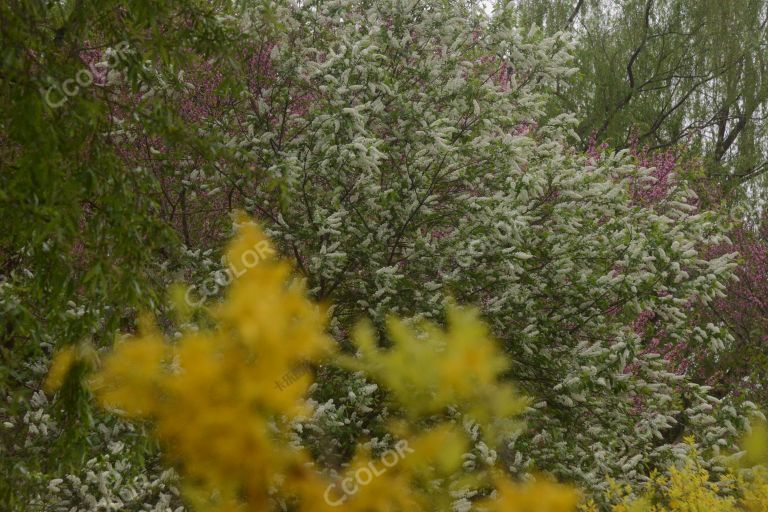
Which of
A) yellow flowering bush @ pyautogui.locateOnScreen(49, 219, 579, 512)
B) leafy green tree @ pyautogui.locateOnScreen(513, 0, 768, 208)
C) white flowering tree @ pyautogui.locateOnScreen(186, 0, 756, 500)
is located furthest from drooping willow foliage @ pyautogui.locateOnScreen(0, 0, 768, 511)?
leafy green tree @ pyautogui.locateOnScreen(513, 0, 768, 208)

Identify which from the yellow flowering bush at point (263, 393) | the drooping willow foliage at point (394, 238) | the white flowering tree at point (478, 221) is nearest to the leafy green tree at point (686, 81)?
the drooping willow foliage at point (394, 238)

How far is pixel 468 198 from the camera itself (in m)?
6.80

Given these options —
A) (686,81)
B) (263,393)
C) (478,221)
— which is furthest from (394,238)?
(686,81)

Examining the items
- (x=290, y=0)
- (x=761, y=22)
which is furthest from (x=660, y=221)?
(x=761, y=22)

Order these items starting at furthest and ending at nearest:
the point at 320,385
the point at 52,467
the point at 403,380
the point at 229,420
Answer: the point at 320,385 < the point at 52,467 < the point at 403,380 < the point at 229,420

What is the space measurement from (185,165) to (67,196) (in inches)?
129

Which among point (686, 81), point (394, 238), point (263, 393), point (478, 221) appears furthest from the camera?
point (686, 81)

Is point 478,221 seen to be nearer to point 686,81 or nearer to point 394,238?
point 394,238

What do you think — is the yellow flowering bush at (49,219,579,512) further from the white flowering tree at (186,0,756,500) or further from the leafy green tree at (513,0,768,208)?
the leafy green tree at (513,0,768,208)

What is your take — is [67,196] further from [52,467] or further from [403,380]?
[403,380]

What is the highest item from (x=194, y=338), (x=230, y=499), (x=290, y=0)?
(x=290, y=0)

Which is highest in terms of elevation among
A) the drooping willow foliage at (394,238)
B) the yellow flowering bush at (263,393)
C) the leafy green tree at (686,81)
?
the leafy green tree at (686,81)

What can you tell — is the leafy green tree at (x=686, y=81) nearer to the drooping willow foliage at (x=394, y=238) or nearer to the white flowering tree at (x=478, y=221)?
the drooping willow foliage at (x=394, y=238)

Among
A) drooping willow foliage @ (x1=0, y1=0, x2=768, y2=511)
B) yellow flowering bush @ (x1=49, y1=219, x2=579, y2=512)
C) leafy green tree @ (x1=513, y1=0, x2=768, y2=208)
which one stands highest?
leafy green tree @ (x1=513, y1=0, x2=768, y2=208)
